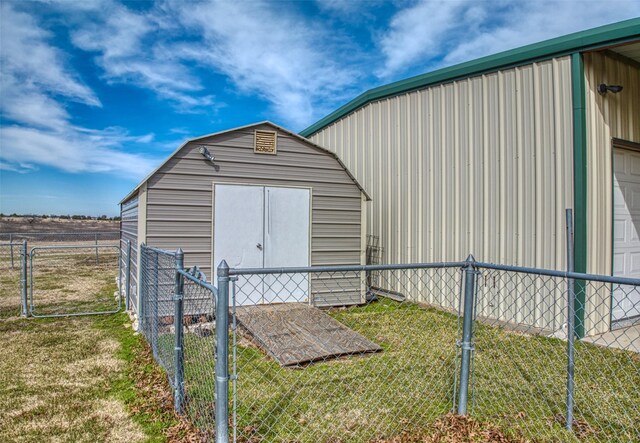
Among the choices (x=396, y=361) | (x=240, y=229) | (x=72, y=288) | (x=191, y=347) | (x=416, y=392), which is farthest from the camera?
(x=72, y=288)

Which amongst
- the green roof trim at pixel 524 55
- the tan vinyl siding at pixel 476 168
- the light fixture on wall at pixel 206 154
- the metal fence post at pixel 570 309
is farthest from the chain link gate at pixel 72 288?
the metal fence post at pixel 570 309

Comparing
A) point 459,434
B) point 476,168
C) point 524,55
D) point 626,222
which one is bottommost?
point 459,434

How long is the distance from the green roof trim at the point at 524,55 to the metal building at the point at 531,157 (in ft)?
0.05

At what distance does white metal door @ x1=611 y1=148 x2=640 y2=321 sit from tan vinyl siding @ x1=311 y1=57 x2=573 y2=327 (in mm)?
1121

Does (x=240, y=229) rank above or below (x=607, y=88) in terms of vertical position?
below

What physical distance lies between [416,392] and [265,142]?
15.1ft

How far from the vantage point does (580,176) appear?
492 centimetres

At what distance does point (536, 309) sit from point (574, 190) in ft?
5.45

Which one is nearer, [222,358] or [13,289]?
[222,358]

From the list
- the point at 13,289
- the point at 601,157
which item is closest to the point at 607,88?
the point at 601,157

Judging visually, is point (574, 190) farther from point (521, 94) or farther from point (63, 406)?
point (63, 406)

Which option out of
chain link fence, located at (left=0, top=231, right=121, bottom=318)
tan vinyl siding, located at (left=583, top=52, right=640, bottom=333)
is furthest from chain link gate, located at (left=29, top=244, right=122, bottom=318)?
tan vinyl siding, located at (left=583, top=52, right=640, bottom=333)

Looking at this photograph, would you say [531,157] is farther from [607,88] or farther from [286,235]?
[286,235]

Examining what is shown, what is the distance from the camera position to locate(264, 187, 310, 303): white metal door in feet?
21.6
